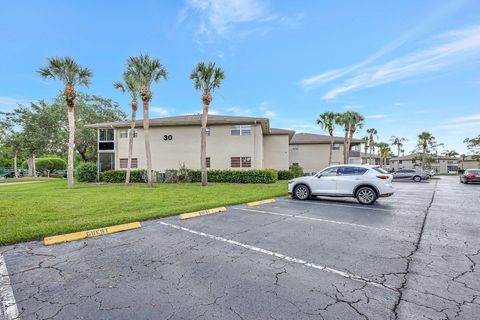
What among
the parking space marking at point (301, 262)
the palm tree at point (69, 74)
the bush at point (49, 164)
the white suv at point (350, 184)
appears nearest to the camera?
the parking space marking at point (301, 262)

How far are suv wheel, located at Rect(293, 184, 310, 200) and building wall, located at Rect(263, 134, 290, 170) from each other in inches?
637

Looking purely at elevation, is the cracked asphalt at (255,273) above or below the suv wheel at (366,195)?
below

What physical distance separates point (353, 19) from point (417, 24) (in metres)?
3.04

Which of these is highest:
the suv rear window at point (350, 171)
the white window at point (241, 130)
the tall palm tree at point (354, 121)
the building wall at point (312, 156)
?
the tall palm tree at point (354, 121)

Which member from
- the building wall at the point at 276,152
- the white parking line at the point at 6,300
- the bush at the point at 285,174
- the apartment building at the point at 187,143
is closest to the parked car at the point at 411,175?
the building wall at the point at 276,152

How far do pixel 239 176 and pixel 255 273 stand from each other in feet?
55.6

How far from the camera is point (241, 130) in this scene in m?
22.1

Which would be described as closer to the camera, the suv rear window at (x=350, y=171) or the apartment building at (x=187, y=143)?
the suv rear window at (x=350, y=171)

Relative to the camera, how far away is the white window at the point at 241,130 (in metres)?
22.0

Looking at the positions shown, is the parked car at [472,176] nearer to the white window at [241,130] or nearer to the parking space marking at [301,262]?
the white window at [241,130]

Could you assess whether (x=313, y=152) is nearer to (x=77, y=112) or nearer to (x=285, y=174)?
(x=285, y=174)

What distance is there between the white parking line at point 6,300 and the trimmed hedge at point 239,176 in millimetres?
17116

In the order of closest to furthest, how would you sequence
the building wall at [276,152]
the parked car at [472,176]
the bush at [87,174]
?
the bush at [87,174] < the parked car at [472,176] < the building wall at [276,152]

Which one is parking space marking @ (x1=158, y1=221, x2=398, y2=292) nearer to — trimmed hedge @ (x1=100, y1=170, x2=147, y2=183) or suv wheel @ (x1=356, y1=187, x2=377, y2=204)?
suv wheel @ (x1=356, y1=187, x2=377, y2=204)
